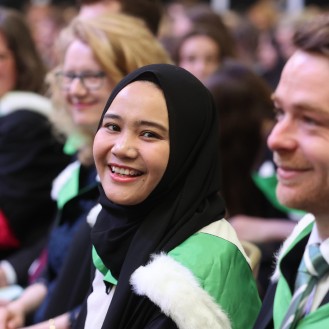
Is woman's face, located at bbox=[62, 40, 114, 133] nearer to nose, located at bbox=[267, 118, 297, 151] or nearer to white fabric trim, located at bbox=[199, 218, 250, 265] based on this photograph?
white fabric trim, located at bbox=[199, 218, 250, 265]

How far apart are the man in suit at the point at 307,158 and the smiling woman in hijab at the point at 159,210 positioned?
180 mm

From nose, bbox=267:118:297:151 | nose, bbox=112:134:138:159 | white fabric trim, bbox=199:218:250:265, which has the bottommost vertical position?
white fabric trim, bbox=199:218:250:265

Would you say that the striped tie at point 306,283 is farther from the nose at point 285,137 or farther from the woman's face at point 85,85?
the woman's face at point 85,85

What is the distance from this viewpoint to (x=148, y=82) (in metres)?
1.96

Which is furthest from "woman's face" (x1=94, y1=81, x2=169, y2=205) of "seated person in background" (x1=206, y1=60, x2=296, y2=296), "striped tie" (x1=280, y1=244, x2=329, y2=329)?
"seated person in background" (x1=206, y1=60, x2=296, y2=296)

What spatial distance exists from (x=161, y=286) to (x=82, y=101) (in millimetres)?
1218

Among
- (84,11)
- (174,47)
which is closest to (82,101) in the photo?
(84,11)

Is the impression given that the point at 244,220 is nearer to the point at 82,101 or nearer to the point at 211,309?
the point at 82,101

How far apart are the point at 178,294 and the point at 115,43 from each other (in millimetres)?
1269

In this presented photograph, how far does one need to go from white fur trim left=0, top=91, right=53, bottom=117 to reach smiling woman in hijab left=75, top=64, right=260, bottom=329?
155 cm

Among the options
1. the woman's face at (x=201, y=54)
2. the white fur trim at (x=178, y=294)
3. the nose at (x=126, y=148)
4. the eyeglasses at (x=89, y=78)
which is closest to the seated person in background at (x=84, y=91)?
the eyeglasses at (x=89, y=78)

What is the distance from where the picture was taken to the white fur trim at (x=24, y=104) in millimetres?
3520

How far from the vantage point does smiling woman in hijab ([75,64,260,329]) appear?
1.83 meters

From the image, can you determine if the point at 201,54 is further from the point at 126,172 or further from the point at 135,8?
the point at 126,172
